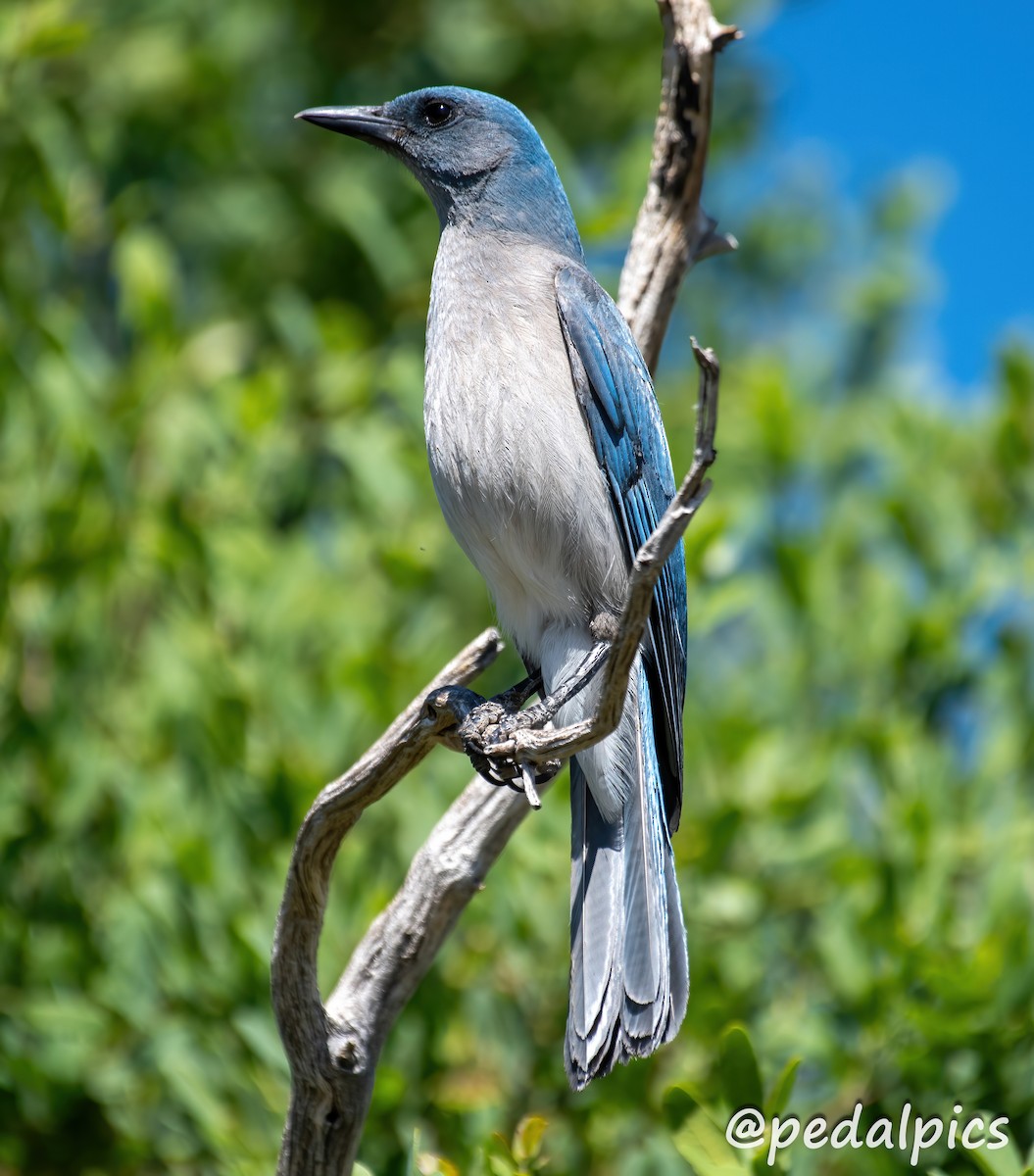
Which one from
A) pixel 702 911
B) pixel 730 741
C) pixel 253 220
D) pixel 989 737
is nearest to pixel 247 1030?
pixel 702 911

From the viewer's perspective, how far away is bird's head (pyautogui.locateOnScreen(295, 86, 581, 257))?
352cm

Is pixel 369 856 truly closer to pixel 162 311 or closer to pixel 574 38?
pixel 162 311

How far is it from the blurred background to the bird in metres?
0.40

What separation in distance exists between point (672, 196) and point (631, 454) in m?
1.06

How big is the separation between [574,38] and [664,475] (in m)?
4.19

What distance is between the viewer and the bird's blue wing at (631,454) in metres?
3.08

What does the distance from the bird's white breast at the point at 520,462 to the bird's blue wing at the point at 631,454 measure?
35mm

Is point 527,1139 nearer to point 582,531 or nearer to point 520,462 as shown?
point 582,531

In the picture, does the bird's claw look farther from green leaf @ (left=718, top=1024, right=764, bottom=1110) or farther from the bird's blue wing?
green leaf @ (left=718, top=1024, right=764, bottom=1110)

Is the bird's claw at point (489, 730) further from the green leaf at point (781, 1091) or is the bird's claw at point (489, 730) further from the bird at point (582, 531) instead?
the green leaf at point (781, 1091)

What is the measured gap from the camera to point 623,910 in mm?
2846

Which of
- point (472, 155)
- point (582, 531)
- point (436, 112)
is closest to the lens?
point (582, 531)

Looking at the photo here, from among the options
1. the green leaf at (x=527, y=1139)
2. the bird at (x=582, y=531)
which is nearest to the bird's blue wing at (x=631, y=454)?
the bird at (x=582, y=531)

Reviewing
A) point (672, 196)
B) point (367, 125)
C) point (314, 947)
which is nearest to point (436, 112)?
point (367, 125)
